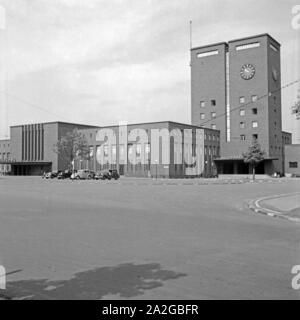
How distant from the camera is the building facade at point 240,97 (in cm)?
9306

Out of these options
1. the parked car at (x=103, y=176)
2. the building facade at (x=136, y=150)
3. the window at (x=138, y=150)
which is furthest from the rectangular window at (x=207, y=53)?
the parked car at (x=103, y=176)

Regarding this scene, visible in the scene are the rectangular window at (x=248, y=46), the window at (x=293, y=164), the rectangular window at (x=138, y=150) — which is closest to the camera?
the rectangular window at (x=138, y=150)

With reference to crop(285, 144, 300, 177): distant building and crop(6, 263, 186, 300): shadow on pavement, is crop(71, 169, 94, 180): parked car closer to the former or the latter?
crop(285, 144, 300, 177): distant building

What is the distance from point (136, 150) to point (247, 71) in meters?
33.3

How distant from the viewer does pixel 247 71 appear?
95.5 metres

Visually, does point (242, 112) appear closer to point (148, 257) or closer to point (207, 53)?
point (207, 53)

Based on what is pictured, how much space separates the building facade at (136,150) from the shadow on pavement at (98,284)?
75299 mm

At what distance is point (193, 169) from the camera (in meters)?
89.9

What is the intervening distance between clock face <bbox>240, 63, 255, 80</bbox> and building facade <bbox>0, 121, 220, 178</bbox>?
14863 millimetres

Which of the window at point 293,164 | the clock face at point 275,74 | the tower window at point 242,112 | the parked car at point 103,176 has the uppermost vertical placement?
the clock face at point 275,74

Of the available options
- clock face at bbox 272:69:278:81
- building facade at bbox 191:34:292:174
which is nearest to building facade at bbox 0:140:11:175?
building facade at bbox 191:34:292:174

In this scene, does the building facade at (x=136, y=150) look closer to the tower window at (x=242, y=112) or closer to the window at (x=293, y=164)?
the tower window at (x=242, y=112)
